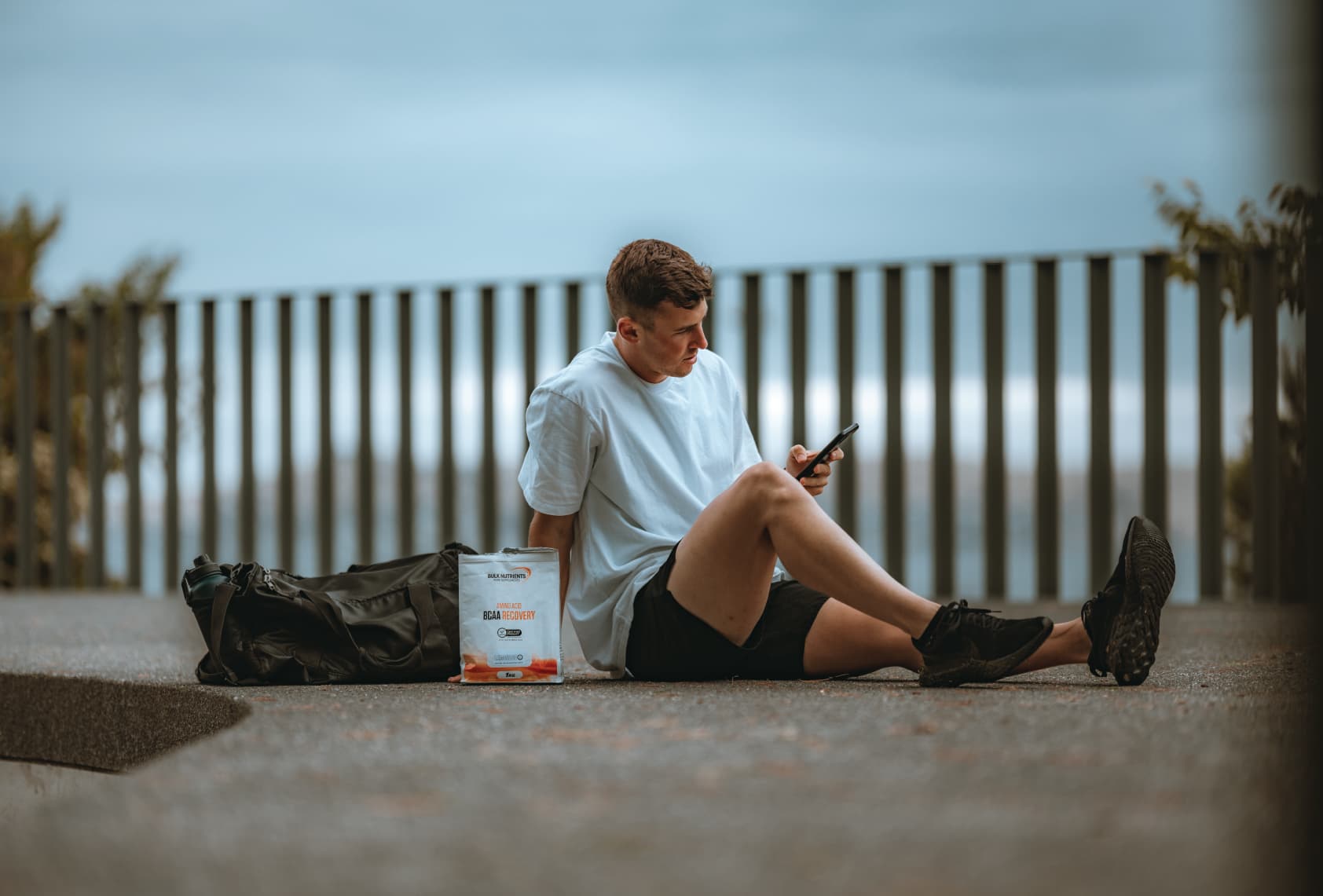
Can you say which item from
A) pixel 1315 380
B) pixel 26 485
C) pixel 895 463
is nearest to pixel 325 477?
pixel 26 485

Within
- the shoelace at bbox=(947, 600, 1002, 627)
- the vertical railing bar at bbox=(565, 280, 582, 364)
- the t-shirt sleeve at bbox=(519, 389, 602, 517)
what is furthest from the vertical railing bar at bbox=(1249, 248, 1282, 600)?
the t-shirt sleeve at bbox=(519, 389, 602, 517)

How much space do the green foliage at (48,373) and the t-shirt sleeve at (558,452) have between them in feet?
13.1

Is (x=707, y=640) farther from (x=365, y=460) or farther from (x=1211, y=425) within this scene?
(x=365, y=460)

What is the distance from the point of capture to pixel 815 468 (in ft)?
7.93

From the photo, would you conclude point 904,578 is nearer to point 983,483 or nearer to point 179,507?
point 983,483

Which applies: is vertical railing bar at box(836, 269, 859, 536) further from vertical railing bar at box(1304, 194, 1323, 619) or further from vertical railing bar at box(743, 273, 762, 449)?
vertical railing bar at box(1304, 194, 1323, 619)

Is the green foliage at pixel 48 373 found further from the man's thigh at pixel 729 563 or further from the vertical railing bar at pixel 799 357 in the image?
the man's thigh at pixel 729 563

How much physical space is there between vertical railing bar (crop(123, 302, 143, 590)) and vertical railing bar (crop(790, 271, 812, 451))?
2809 millimetres

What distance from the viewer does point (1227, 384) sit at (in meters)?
4.62

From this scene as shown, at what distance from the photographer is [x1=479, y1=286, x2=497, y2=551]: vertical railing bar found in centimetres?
530

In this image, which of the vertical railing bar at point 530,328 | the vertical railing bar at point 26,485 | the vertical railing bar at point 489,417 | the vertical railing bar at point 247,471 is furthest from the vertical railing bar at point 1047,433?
the vertical railing bar at point 26,485

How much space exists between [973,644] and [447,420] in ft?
11.5

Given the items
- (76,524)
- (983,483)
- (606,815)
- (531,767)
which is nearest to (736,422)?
(531,767)

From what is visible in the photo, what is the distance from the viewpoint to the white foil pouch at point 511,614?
2369 mm
